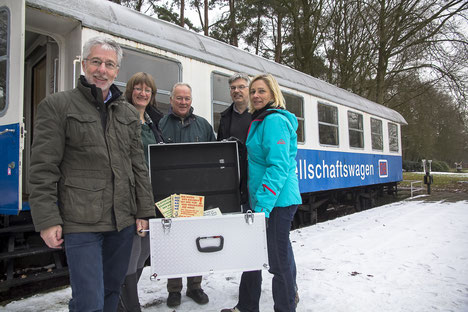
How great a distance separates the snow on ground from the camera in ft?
9.60

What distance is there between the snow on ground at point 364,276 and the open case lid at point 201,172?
0.98 metres

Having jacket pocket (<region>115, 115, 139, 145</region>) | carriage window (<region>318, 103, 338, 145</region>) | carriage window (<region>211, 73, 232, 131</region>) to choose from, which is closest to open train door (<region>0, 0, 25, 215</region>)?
jacket pocket (<region>115, 115, 139, 145</region>)

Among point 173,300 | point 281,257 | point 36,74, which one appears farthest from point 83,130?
point 36,74

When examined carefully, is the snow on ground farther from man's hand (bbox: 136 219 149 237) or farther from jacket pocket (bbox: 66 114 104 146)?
jacket pocket (bbox: 66 114 104 146)

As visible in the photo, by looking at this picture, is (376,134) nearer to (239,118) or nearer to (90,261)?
(239,118)

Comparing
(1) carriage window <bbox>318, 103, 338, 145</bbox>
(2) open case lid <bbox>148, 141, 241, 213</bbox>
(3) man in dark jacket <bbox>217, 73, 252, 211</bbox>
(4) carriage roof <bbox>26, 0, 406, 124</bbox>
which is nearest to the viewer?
(2) open case lid <bbox>148, 141, 241, 213</bbox>

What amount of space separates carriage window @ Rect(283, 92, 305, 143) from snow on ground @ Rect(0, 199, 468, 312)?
1830 mm

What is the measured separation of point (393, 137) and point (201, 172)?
10273mm

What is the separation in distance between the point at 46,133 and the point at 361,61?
17694 mm

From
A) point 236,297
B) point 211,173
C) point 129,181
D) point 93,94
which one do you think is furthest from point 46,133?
point 236,297

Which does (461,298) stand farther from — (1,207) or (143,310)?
(1,207)

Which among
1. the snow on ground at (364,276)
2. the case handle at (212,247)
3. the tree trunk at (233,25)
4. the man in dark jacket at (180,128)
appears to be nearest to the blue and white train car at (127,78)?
the snow on ground at (364,276)

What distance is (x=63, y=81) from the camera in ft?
12.3

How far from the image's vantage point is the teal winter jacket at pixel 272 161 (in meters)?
2.28
